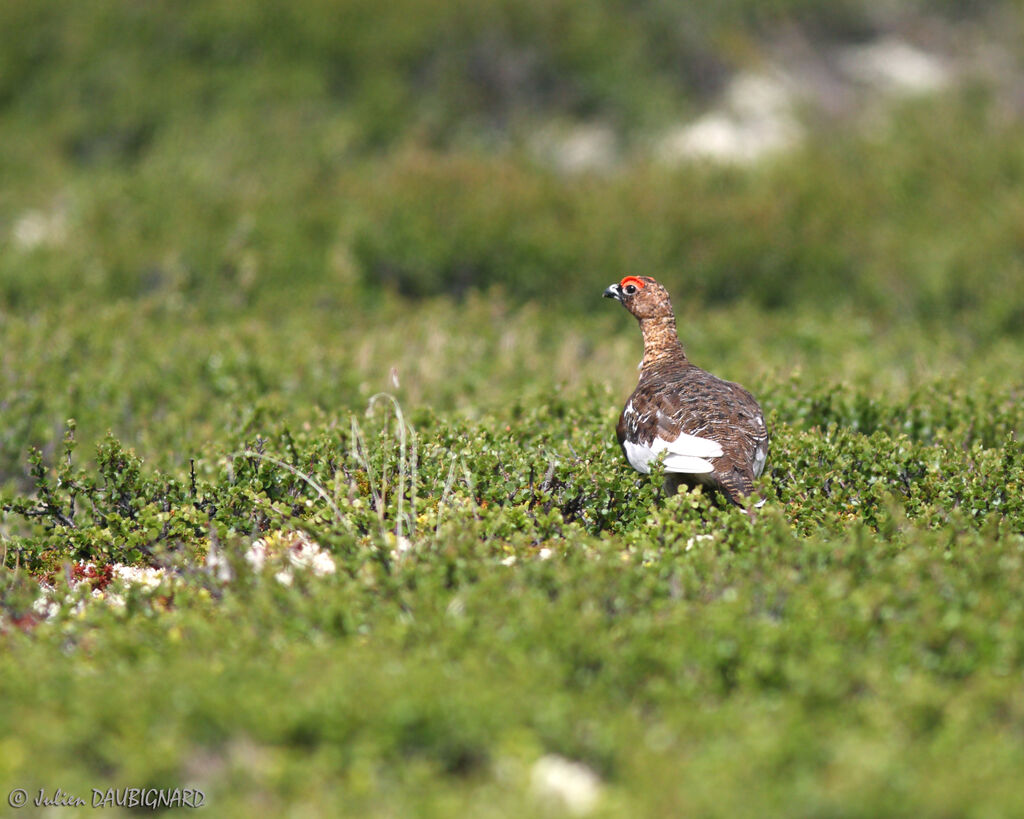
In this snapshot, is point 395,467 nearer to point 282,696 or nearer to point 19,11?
point 282,696

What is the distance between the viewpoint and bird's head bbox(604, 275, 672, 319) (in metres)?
7.10

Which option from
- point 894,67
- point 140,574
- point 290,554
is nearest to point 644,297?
point 290,554

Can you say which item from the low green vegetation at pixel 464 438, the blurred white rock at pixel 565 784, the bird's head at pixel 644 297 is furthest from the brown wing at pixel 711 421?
the blurred white rock at pixel 565 784

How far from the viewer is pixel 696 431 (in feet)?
18.8

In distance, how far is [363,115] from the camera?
1916 centimetres

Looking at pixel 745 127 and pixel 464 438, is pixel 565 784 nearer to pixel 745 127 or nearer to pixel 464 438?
pixel 464 438

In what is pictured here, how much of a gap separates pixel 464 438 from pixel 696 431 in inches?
55.2

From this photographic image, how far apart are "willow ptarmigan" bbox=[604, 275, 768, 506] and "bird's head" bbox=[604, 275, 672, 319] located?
59cm

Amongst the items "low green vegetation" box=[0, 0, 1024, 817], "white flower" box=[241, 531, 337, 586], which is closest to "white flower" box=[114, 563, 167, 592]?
"low green vegetation" box=[0, 0, 1024, 817]

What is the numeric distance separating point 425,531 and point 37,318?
7.01 metres

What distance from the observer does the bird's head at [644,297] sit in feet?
23.3

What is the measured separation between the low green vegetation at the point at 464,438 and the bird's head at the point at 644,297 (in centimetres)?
73

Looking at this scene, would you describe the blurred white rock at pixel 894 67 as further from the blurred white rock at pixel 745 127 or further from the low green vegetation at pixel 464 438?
the blurred white rock at pixel 745 127

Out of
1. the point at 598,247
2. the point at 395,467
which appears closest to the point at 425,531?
the point at 395,467
